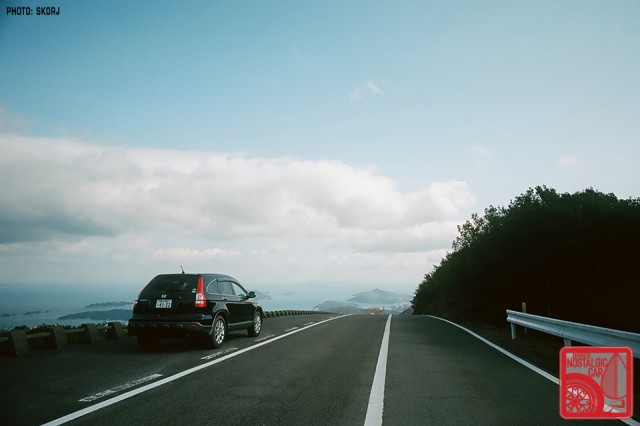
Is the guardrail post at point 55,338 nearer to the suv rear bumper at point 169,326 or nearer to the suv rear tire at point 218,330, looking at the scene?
the suv rear bumper at point 169,326

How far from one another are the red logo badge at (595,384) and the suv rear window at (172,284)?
7909mm

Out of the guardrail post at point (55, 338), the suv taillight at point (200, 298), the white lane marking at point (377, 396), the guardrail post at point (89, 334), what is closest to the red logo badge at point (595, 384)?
the white lane marking at point (377, 396)

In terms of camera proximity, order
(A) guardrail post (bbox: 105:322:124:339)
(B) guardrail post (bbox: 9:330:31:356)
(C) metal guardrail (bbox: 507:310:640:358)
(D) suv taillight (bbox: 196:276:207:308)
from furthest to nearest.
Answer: (A) guardrail post (bbox: 105:322:124:339) < (D) suv taillight (bbox: 196:276:207:308) < (B) guardrail post (bbox: 9:330:31:356) < (C) metal guardrail (bbox: 507:310:640:358)

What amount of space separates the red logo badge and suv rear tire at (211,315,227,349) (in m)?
7.39

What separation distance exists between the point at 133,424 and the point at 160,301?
5662 mm

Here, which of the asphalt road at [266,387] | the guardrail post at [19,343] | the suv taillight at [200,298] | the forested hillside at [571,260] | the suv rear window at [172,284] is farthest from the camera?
the forested hillside at [571,260]

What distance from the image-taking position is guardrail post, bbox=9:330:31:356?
8.99 meters

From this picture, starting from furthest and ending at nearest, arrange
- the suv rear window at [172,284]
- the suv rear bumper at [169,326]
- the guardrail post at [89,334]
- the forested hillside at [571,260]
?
1. the forested hillside at [571,260]
2. the guardrail post at [89,334]
3. the suv rear window at [172,284]
4. the suv rear bumper at [169,326]

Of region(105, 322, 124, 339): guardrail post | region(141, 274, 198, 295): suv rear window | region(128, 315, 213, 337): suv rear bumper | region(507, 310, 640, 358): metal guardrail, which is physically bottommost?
region(105, 322, 124, 339): guardrail post

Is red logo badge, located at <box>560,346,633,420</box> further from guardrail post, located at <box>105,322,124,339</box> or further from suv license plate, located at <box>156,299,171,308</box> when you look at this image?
guardrail post, located at <box>105,322,124,339</box>

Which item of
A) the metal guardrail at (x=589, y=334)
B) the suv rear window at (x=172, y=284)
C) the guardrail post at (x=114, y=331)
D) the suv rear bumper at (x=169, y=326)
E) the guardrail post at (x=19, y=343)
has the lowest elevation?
the guardrail post at (x=114, y=331)

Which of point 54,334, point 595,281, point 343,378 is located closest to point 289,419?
point 343,378

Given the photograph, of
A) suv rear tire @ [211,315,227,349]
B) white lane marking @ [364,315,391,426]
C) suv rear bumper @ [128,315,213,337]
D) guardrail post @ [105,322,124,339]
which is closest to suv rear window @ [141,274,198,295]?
suv rear bumper @ [128,315,213,337]

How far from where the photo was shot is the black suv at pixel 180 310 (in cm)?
966
